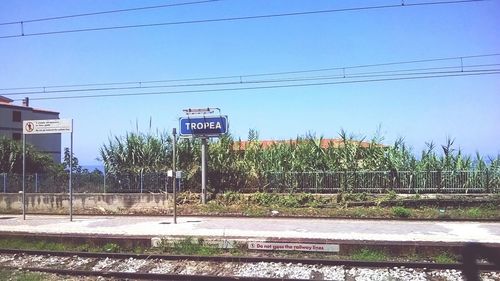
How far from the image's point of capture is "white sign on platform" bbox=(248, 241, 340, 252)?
1270 centimetres

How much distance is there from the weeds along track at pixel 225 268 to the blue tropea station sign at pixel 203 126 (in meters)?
12.3

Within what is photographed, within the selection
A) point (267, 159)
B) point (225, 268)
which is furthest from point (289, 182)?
point (225, 268)

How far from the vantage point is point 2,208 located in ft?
84.3

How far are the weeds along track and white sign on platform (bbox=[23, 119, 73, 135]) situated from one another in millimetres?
7735

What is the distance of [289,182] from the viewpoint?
26156 mm

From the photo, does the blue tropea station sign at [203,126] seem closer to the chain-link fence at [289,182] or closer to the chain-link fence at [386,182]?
the chain-link fence at [289,182]

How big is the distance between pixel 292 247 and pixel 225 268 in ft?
6.64

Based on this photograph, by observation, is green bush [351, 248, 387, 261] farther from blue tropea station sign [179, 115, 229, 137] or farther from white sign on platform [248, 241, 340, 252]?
blue tropea station sign [179, 115, 229, 137]

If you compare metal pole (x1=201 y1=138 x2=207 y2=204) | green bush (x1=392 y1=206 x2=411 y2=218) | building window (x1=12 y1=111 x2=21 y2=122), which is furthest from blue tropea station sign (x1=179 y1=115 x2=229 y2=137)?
building window (x1=12 y1=111 x2=21 y2=122)

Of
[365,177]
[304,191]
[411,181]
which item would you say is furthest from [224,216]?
[411,181]

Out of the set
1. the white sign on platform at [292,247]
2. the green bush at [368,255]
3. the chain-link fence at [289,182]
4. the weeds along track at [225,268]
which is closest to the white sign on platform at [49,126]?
the chain-link fence at [289,182]

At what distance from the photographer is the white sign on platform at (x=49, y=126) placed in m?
20.1

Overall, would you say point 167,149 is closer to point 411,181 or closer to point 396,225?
point 411,181

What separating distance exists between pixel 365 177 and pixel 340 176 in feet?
4.03
